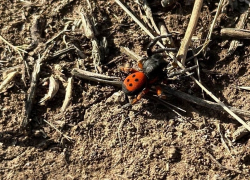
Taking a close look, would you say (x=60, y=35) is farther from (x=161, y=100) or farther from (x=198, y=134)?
(x=198, y=134)

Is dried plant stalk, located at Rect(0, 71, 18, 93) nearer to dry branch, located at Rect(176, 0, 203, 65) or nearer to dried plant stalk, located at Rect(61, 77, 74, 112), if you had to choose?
dried plant stalk, located at Rect(61, 77, 74, 112)

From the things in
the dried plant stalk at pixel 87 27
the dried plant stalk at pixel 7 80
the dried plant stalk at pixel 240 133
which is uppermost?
the dried plant stalk at pixel 87 27

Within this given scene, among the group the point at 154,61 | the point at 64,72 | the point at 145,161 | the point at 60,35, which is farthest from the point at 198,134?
the point at 60,35

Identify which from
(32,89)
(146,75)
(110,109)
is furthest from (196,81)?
(32,89)

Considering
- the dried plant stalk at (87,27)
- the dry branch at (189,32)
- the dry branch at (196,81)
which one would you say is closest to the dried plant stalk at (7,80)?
the dried plant stalk at (87,27)

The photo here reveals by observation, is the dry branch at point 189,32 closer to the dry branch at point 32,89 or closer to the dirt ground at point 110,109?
the dirt ground at point 110,109

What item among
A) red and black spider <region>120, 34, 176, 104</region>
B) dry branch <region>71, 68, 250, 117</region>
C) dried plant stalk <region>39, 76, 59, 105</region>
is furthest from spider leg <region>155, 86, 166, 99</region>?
dried plant stalk <region>39, 76, 59, 105</region>
